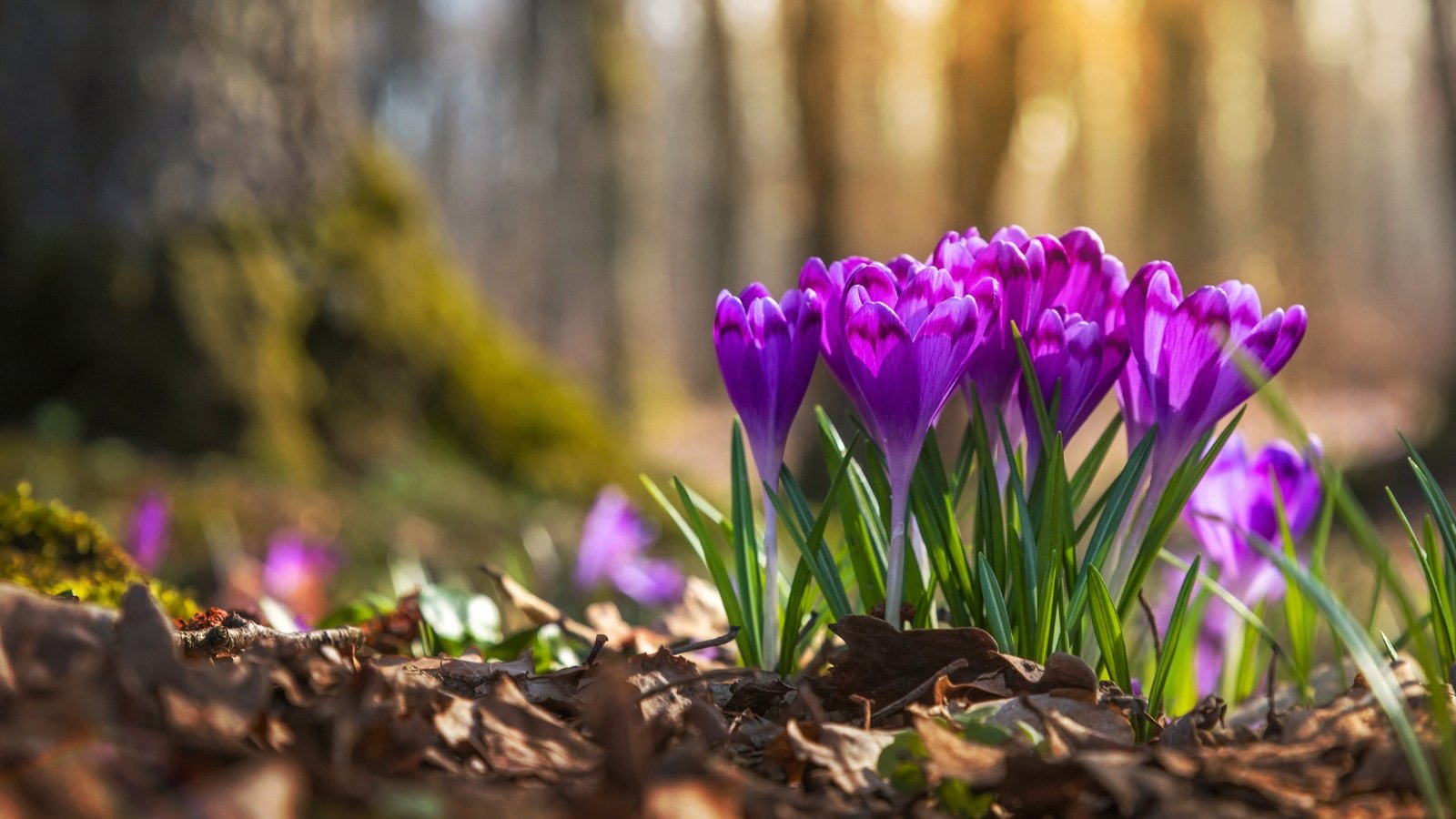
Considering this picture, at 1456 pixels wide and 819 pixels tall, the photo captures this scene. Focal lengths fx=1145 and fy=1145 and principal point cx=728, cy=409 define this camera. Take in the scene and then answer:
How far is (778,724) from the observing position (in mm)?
1328

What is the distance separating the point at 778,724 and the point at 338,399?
4198mm

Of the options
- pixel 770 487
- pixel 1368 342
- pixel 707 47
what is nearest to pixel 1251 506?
pixel 770 487

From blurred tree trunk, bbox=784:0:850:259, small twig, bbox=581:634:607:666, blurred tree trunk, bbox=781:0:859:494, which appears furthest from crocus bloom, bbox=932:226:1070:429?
blurred tree trunk, bbox=784:0:850:259

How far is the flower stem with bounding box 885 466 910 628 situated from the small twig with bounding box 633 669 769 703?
18cm

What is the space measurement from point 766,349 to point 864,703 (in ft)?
1.44

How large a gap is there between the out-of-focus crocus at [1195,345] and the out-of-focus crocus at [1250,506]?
0.37 m

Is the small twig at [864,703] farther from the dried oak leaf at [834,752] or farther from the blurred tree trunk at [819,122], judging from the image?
the blurred tree trunk at [819,122]

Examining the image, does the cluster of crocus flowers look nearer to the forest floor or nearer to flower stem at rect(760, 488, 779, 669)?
flower stem at rect(760, 488, 779, 669)

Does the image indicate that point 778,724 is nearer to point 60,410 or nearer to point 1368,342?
point 60,410

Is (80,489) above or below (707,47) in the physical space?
below

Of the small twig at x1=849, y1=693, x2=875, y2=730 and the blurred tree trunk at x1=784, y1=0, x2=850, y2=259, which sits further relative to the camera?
the blurred tree trunk at x1=784, y1=0, x2=850, y2=259

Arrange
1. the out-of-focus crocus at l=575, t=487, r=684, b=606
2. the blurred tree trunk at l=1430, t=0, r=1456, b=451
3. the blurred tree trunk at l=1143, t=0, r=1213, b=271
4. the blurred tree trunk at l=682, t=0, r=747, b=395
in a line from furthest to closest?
1. the blurred tree trunk at l=1143, t=0, r=1213, b=271
2. the blurred tree trunk at l=682, t=0, r=747, b=395
3. the blurred tree trunk at l=1430, t=0, r=1456, b=451
4. the out-of-focus crocus at l=575, t=487, r=684, b=606

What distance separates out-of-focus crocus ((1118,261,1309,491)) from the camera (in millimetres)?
1334

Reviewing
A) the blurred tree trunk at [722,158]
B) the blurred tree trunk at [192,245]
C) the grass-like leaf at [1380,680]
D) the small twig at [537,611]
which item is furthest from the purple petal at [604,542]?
the blurred tree trunk at [722,158]
